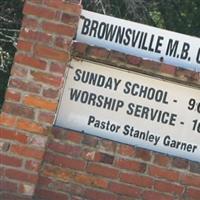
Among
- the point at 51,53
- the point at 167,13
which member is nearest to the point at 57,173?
the point at 51,53

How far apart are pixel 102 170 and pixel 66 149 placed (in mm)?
330

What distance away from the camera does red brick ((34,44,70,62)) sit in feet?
15.6

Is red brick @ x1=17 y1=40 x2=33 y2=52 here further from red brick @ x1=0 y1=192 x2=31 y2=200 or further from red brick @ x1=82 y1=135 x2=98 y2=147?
red brick @ x1=0 y1=192 x2=31 y2=200

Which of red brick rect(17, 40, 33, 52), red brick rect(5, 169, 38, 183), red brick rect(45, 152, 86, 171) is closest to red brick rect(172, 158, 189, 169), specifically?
red brick rect(45, 152, 86, 171)

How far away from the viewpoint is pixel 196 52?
495 centimetres

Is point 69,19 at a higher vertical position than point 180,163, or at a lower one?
higher

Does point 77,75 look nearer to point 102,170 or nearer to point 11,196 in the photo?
point 102,170

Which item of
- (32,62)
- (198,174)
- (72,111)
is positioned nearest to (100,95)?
(72,111)

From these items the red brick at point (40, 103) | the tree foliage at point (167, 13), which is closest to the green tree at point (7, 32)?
the tree foliage at point (167, 13)

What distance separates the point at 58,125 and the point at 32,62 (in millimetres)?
560

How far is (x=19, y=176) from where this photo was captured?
482 cm

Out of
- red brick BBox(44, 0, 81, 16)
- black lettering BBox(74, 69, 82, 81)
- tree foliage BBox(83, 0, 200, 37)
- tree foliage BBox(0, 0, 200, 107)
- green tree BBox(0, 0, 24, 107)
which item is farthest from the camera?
tree foliage BBox(83, 0, 200, 37)

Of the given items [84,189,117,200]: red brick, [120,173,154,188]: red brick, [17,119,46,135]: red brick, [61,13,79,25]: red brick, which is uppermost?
[61,13,79,25]: red brick

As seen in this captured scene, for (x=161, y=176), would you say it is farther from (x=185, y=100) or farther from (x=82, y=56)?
(x=82, y=56)
